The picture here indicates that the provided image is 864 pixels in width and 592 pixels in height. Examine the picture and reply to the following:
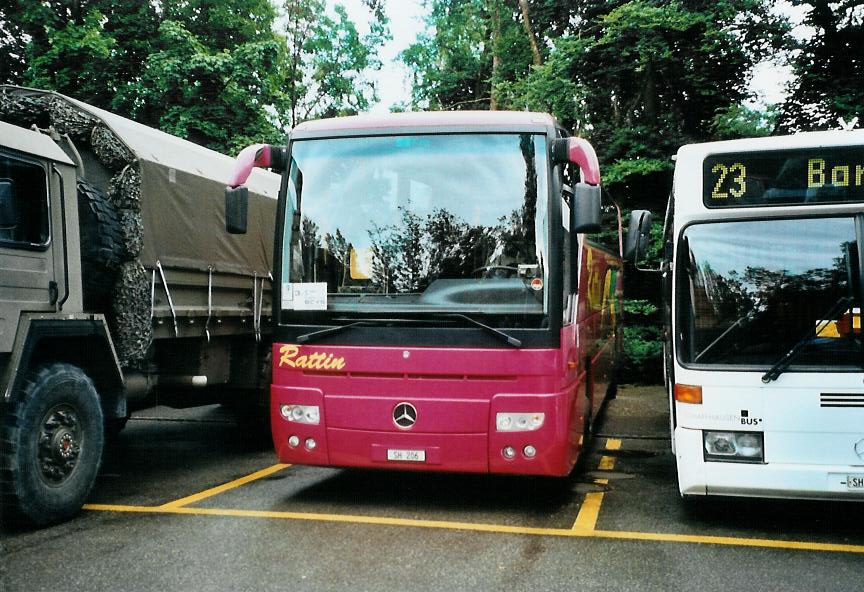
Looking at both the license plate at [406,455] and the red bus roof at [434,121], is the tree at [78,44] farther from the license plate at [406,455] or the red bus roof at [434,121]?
the license plate at [406,455]

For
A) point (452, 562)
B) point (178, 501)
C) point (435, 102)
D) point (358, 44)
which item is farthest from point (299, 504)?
point (358, 44)

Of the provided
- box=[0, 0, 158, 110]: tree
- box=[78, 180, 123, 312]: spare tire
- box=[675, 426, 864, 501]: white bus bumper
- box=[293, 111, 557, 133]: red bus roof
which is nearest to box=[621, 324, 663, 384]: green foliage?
box=[293, 111, 557, 133]: red bus roof

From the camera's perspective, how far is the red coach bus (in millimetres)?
Answer: 6168

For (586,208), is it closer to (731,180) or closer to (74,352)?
(731,180)

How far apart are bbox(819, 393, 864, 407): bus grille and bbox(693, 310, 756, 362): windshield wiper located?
656 mm

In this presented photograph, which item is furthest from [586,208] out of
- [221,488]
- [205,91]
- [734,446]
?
[205,91]

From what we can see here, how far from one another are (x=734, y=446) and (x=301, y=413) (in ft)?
10.2

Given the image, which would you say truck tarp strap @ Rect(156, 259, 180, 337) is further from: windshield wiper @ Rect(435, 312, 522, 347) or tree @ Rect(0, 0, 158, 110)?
tree @ Rect(0, 0, 158, 110)

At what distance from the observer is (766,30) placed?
16.1 m

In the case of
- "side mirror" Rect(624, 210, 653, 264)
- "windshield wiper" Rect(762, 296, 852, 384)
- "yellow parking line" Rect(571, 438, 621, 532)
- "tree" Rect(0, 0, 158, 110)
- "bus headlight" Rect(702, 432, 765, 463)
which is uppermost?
"tree" Rect(0, 0, 158, 110)

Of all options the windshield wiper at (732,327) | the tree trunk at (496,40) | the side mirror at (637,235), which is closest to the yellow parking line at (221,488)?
the side mirror at (637,235)

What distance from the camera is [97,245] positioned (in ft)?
21.8

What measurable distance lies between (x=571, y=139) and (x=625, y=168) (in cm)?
1056

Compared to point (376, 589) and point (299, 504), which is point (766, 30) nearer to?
point (299, 504)
